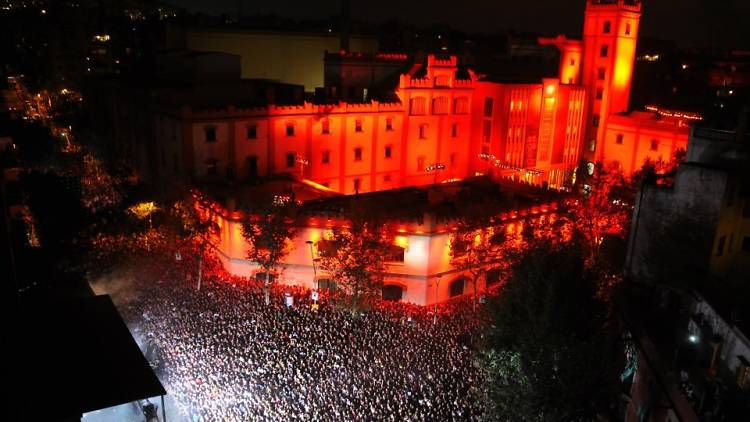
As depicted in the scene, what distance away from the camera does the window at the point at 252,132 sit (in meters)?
38.2

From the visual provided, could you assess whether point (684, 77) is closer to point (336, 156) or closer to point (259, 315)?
point (336, 156)

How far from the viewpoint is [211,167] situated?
37312 millimetres

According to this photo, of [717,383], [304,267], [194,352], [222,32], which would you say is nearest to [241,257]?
[304,267]

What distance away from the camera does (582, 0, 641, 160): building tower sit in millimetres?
49344

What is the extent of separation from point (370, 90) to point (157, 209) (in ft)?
63.8

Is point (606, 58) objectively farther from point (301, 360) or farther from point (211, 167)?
point (301, 360)

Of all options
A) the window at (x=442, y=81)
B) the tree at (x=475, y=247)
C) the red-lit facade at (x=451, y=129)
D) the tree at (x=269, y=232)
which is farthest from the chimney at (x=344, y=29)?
the tree at (x=475, y=247)

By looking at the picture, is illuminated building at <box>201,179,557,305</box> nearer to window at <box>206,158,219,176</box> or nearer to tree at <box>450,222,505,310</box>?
tree at <box>450,222,505,310</box>

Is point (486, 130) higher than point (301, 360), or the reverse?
point (486, 130)

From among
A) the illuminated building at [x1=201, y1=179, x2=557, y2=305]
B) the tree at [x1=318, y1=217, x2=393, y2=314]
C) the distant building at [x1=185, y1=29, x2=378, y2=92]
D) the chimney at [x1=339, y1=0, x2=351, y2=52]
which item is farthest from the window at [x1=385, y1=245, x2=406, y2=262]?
the chimney at [x1=339, y1=0, x2=351, y2=52]

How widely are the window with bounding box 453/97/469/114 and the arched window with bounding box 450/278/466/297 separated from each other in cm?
1859

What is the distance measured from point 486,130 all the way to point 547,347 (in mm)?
32203

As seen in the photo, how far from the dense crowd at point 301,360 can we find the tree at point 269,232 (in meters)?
2.42

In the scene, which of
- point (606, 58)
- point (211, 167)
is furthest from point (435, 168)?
point (606, 58)
